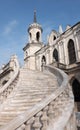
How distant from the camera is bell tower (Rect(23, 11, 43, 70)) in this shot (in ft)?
101

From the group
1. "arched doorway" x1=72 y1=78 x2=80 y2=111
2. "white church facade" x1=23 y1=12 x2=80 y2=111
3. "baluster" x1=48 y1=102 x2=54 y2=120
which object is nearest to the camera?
"baluster" x1=48 y1=102 x2=54 y2=120

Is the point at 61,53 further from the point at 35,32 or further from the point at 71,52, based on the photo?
the point at 35,32

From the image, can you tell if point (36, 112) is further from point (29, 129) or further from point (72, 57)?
point (72, 57)

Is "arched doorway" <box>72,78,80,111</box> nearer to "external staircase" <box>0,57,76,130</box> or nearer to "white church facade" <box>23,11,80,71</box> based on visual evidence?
"white church facade" <box>23,11,80,71</box>

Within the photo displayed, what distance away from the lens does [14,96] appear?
891cm

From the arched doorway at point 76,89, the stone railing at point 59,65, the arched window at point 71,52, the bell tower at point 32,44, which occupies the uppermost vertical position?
the bell tower at point 32,44

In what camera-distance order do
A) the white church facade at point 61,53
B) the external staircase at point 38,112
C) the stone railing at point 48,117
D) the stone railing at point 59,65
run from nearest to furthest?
the stone railing at point 48,117
the external staircase at point 38,112
the white church facade at point 61,53
the stone railing at point 59,65

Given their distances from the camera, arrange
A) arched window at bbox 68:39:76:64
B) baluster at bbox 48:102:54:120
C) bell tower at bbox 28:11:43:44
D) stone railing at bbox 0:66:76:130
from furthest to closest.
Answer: bell tower at bbox 28:11:43:44
arched window at bbox 68:39:76:64
baluster at bbox 48:102:54:120
stone railing at bbox 0:66:76:130

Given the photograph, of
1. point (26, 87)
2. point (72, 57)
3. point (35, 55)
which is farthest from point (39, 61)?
point (26, 87)

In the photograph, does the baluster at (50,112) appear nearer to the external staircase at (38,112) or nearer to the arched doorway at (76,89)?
the external staircase at (38,112)

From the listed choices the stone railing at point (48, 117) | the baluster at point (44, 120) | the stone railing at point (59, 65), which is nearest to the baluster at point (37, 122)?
the stone railing at point (48, 117)

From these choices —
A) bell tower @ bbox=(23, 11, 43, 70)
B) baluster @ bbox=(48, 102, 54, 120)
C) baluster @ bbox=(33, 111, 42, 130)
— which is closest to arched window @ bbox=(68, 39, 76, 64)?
bell tower @ bbox=(23, 11, 43, 70)

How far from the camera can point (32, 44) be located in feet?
106

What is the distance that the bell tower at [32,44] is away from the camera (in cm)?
3083
